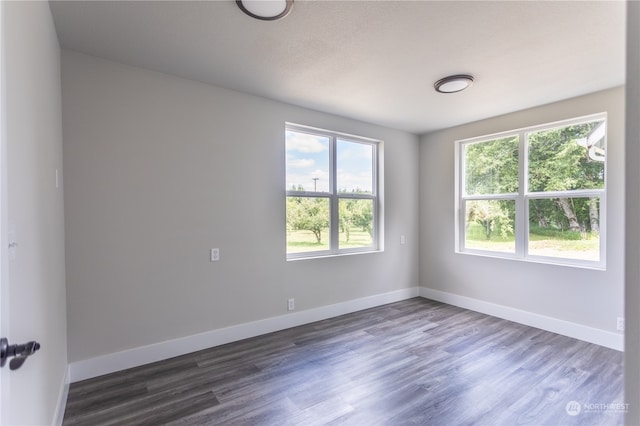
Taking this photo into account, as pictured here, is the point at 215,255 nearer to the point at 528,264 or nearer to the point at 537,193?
the point at 528,264

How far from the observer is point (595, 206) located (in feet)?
10.5

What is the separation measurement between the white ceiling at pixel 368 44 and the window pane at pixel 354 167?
1027 millimetres

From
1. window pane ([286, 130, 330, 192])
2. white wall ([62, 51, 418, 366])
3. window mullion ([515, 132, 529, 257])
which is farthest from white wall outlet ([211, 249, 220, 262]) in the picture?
window mullion ([515, 132, 529, 257])

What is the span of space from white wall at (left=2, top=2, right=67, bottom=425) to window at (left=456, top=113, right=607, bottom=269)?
451 cm

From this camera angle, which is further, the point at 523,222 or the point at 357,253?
the point at 357,253

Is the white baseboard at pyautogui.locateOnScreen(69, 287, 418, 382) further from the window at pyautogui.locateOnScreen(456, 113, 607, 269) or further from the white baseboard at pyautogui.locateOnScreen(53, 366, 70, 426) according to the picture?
the window at pyautogui.locateOnScreen(456, 113, 607, 269)

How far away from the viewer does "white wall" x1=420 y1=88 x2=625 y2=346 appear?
3.03 meters

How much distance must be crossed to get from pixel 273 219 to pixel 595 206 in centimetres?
347

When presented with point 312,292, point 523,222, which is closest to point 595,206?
point 523,222

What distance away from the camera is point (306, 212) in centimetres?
380

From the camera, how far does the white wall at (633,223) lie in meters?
0.99

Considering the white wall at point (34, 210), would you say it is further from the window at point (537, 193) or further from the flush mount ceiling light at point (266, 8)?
the window at point (537, 193)

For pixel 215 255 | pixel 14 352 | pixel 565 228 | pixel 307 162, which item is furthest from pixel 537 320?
pixel 14 352

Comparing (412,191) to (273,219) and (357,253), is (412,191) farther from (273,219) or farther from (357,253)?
(273,219)
